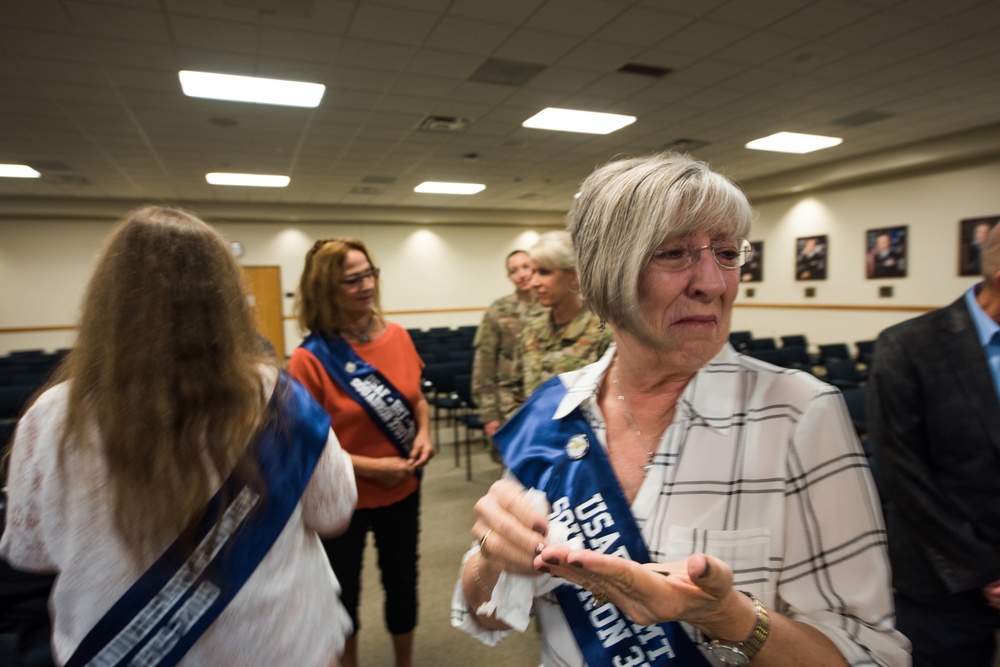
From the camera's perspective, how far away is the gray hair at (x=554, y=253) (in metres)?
2.13

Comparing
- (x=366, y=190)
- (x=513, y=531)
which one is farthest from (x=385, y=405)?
(x=366, y=190)

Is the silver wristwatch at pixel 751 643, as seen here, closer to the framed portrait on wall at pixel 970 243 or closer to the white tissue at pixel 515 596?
the white tissue at pixel 515 596

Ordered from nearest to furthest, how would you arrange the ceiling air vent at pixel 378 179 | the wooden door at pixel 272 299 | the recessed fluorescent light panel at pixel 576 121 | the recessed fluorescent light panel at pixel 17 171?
the recessed fluorescent light panel at pixel 576 121, the recessed fluorescent light panel at pixel 17 171, the ceiling air vent at pixel 378 179, the wooden door at pixel 272 299

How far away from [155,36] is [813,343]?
33.7 feet

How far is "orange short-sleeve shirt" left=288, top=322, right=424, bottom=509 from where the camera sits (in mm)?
1851

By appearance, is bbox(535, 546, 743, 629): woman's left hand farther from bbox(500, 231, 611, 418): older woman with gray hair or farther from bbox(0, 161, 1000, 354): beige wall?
bbox(0, 161, 1000, 354): beige wall

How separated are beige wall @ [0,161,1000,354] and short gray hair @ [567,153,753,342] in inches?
258

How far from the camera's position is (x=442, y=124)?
6113mm

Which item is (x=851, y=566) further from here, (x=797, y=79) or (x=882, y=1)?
(x=797, y=79)

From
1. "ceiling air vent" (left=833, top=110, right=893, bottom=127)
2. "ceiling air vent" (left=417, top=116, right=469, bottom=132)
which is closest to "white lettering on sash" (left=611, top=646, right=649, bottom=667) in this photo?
"ceiling air vent" (left=417, top=116, right=469, bottom=132)

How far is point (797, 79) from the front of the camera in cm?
494

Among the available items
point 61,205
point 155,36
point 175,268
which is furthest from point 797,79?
point 61,205

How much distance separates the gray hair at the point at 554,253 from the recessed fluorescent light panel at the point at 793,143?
608 centimetres

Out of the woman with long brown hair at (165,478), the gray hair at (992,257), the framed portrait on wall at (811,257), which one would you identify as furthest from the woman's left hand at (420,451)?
the framed portrait on wall at (811,257)
